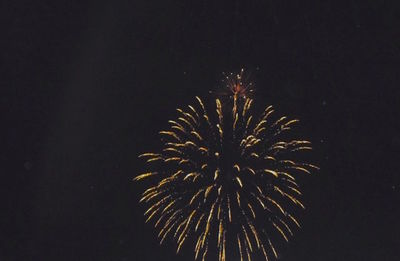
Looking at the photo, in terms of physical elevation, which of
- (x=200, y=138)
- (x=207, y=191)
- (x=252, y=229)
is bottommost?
(x=252, y=229)

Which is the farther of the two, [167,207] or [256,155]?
[167,207]

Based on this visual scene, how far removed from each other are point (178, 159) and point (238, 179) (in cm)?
341

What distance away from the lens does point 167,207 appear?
90.3 feet

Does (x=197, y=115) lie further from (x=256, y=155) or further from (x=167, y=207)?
(x=167, y=207)

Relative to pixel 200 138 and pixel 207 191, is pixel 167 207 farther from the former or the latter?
pixel 200 138

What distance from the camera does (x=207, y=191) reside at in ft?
87.2

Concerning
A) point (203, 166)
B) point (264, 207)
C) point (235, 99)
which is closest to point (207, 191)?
point (203, 166)

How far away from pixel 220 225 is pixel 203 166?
12.1ft

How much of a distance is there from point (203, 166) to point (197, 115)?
2.76 metres

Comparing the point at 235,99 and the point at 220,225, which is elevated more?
the point at 235,99

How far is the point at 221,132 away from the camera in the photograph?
25.8 meters

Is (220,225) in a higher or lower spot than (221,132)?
lower

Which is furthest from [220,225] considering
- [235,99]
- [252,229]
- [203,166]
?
[235,99]

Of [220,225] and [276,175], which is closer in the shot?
[276,175]
